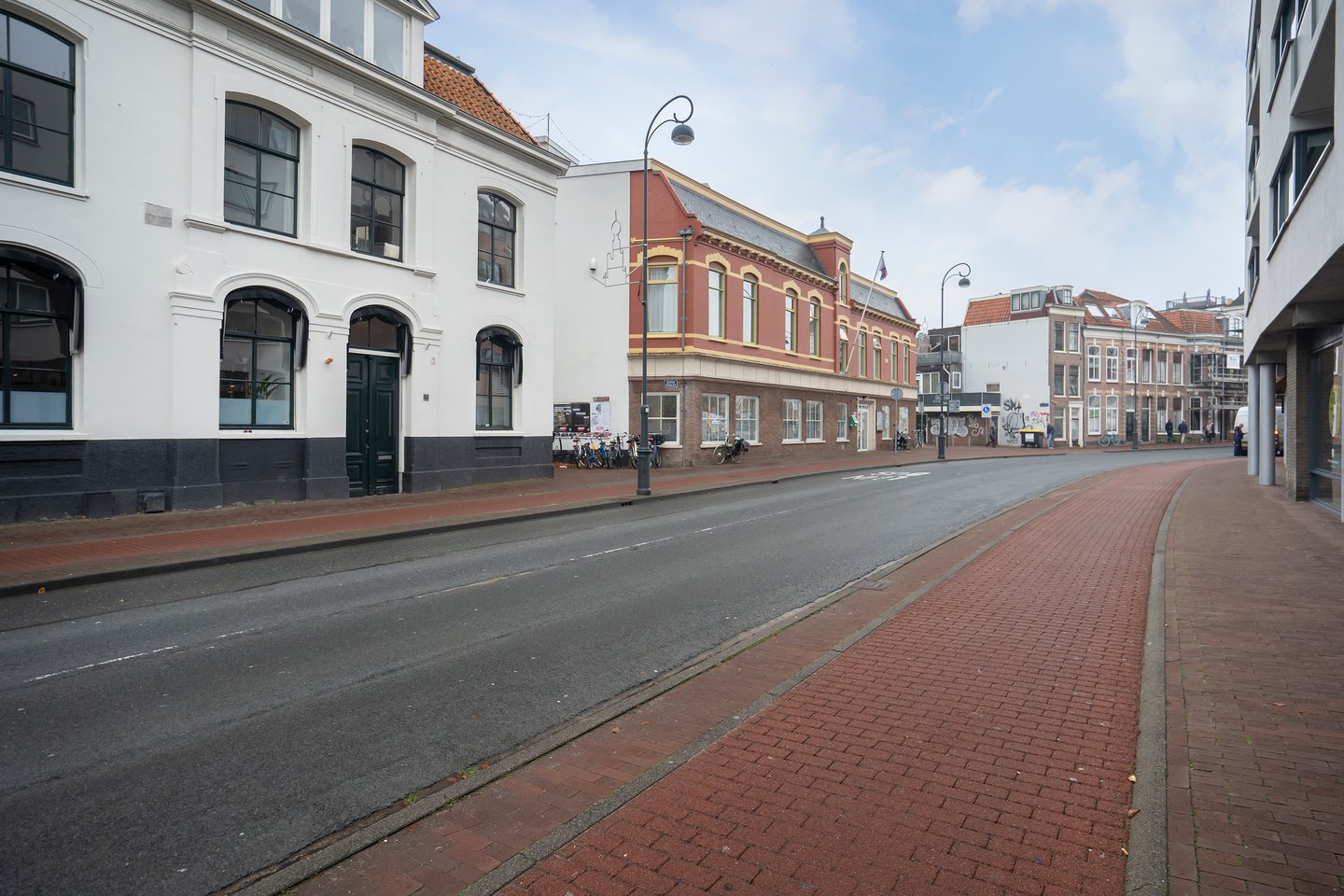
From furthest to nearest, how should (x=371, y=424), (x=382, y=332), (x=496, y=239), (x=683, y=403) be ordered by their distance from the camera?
1. (x=683, y=403)
2. (x=496, y=239)
3. (x=382, y=332)
4. (x=371, y=424)

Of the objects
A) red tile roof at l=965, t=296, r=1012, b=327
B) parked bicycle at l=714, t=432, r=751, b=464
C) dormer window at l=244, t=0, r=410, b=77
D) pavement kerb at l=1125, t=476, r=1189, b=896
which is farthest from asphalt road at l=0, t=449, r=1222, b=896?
red tile roof at l=965, t=296, r=1012, b=327

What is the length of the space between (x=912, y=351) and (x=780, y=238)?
1709 cm

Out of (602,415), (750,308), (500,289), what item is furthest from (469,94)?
(750,308)

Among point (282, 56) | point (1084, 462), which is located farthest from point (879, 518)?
point (1084, 462)

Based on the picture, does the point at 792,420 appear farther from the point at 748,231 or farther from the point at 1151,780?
the point at 1151,780

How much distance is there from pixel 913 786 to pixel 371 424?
1527cm

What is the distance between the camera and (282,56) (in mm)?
14719

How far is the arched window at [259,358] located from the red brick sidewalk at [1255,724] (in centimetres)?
1464

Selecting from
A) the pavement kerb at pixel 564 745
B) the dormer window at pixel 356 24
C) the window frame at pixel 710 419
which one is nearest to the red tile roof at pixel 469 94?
the dormer window at pixel 356 24

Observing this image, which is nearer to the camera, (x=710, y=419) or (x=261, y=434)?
(x=261, y=434)

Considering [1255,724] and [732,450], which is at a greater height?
[732,450]

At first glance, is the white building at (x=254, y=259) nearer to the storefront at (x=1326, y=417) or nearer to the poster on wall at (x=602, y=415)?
the poster on wall at (x=602, y=415)

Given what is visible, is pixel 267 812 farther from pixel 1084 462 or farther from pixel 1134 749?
pixel 1084 462

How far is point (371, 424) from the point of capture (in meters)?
16.8
